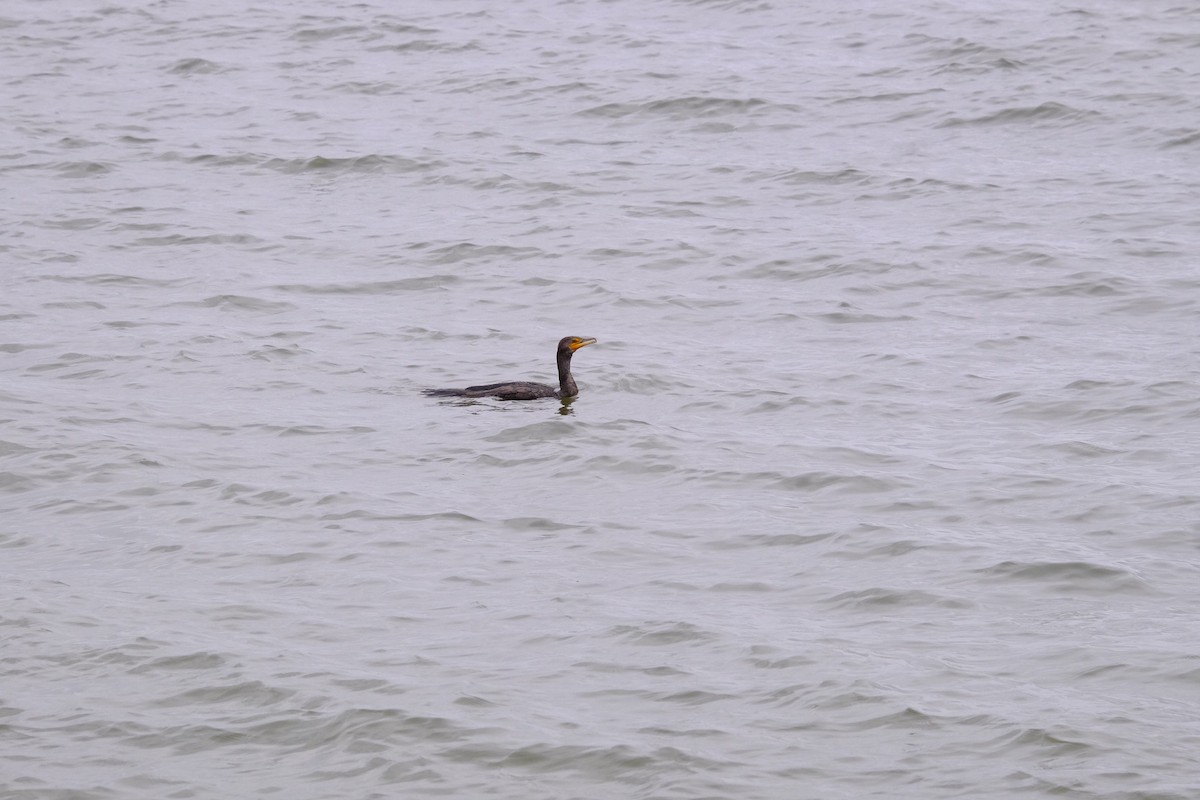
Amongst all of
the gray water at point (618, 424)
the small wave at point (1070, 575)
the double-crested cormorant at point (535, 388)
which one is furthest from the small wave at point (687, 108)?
the small wave at point (1070, 575)

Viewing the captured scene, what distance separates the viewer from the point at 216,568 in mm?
9023

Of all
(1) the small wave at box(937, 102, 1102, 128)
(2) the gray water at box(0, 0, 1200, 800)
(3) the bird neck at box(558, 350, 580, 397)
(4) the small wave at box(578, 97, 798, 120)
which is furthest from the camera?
(4) the small wave at box(578, 97, 798, 120)

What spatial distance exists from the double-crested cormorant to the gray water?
0.11 metres

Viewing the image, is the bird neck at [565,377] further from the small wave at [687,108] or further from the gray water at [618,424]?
the small wave at [687,108]

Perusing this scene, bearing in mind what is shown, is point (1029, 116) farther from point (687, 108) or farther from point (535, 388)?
point (535, 388)

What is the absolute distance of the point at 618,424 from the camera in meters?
11.6

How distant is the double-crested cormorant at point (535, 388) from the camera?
1204cm

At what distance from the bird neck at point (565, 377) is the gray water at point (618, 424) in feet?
0.65

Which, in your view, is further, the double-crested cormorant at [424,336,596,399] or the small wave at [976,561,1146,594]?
the double-crested cormorant at [424,336,596,399]

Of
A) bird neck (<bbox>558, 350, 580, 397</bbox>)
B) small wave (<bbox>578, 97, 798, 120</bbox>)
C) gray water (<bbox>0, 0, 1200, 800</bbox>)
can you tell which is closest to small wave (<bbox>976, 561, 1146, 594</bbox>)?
gray water (<bbox>0, 0, 1200, 800</bbox>)

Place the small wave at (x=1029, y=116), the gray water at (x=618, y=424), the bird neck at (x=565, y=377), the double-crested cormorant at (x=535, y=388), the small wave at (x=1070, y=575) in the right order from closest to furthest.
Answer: the gray water at (x=618, y=424) < the small wave at (x=1070, y=575) < the double-crested cormorant at (x=535, y=388) < the bird neck at (x=565, y=377) < the small wave at (x=1029, y=116)

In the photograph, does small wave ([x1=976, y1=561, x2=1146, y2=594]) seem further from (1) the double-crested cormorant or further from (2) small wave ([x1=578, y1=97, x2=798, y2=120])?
(2) small wave ([x1=578, y1=97, x2=798, y2=120])

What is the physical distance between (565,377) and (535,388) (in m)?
0.29

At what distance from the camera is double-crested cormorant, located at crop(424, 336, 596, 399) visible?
39.5 feet
